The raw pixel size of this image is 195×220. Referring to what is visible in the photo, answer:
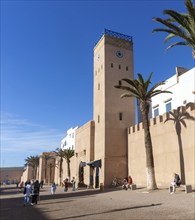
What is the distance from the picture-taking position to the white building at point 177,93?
28750 mm

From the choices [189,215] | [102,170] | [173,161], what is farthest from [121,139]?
[189,215]

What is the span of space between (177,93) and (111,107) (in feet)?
28.5

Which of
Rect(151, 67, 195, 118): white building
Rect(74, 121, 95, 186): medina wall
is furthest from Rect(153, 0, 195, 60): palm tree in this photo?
Rect(74, 121, 95, 186): medina wall

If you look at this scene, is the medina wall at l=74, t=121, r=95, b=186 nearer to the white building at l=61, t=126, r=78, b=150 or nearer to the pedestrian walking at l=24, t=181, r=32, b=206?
the white building at l=61, t=126, r=78, b=150

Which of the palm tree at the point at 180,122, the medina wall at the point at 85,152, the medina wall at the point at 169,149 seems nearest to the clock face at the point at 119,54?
the medina wall at the point at 85,152

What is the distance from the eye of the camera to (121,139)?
1380 inches

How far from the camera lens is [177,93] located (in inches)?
1216

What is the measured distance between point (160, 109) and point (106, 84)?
298 inches

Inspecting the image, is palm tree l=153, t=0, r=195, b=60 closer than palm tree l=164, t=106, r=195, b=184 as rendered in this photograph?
Yes

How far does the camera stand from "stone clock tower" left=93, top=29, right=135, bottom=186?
34156mm

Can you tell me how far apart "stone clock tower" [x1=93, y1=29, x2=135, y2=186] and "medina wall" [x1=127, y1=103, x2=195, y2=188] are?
302 centimetres

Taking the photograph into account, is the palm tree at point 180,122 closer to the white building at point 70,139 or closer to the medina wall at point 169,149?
the medina wall at point 169,149

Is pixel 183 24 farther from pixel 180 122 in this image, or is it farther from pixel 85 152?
pixel 85 152

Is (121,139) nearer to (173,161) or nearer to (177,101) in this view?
(177,101)
